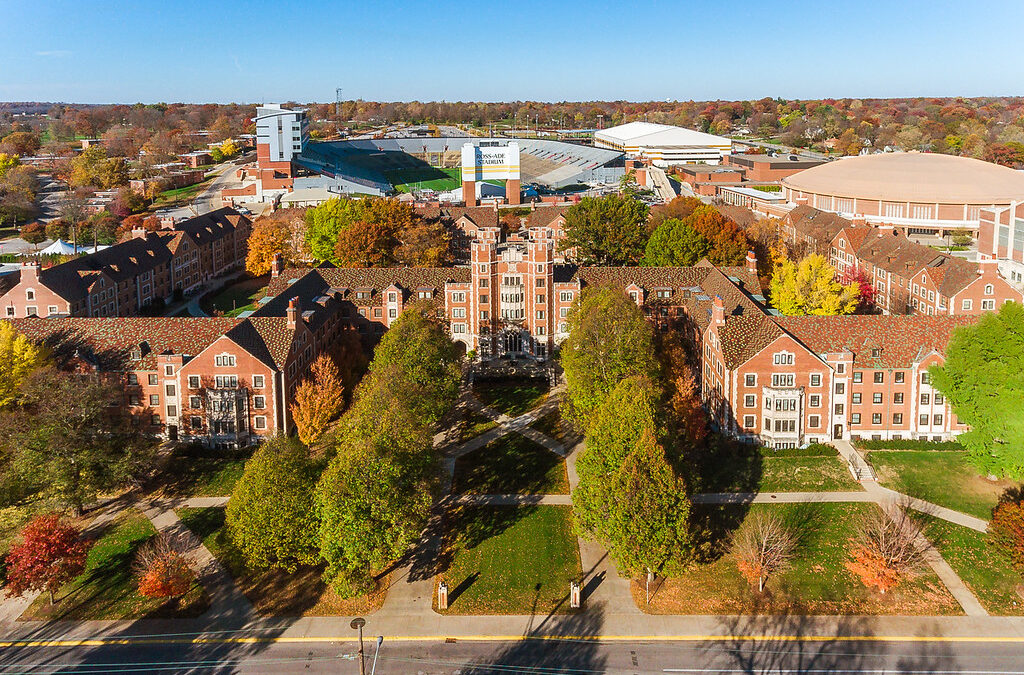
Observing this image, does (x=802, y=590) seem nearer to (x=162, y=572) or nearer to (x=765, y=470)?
(x=765, y=470)

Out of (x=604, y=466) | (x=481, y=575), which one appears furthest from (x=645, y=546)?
(x=481, y=575)

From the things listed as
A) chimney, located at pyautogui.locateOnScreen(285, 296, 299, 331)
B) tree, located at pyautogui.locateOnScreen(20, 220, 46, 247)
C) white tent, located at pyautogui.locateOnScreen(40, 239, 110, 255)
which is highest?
tree, located at pyautogui.locateOnScreen(20, 220, 46, 247)

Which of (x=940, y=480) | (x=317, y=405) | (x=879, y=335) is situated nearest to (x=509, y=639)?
(x=317, y=405)

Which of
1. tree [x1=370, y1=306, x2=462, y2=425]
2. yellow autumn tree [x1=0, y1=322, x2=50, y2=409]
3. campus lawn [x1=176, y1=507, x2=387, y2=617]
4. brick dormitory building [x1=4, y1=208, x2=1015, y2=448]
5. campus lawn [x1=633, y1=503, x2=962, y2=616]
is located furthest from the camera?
brick dormitory building [x1=4, y1=208, x2=1015, y2=448]

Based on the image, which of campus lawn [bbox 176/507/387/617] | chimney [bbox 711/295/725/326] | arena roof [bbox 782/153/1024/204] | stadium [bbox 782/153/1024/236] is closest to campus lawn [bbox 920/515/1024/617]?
chimney [bbox 711/295/725/326]

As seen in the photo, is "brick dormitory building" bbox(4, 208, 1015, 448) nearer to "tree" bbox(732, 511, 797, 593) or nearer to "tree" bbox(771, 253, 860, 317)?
"tree" bbox(771, 253, 860, 317)

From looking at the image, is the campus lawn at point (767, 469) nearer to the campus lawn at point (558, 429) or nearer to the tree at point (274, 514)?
the campus lawn at point (558, 429)

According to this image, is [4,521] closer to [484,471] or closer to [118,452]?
[118,452]
